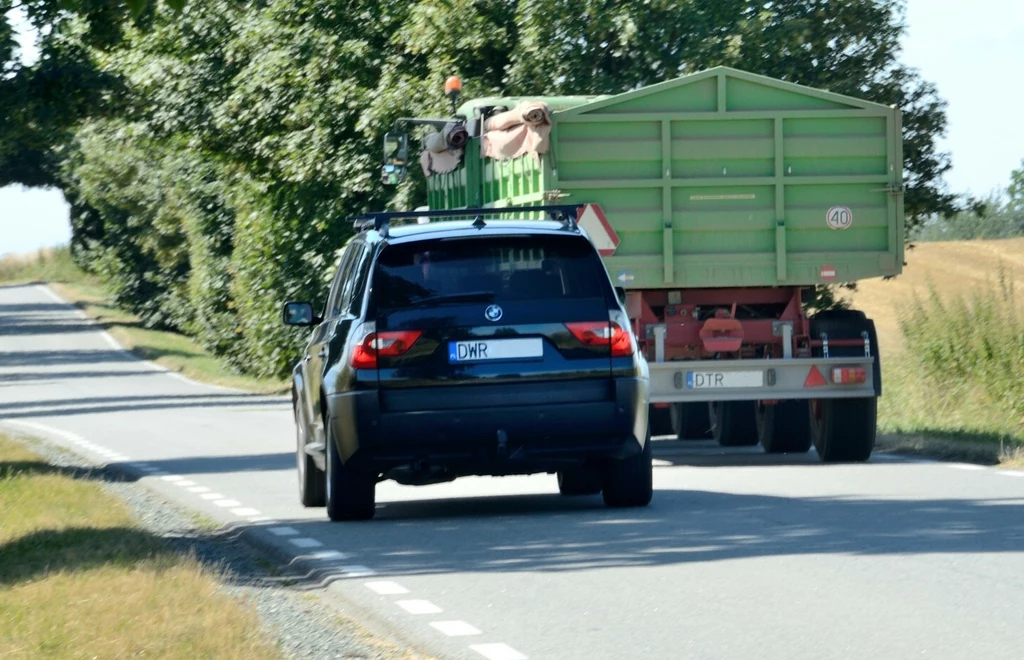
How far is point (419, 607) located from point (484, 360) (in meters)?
3.16

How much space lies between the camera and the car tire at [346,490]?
41.2ft

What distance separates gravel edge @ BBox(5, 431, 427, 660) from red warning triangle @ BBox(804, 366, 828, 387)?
526cm

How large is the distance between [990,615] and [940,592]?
0.65 metres

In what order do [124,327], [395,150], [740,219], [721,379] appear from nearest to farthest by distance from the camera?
[721,379] → [740,219] → [395,150] → [124,327]

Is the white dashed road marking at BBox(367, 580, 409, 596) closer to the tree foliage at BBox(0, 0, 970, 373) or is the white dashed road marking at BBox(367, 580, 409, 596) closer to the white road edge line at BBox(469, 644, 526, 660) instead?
the white road edge line at BBox(469, 644, 526, 660)

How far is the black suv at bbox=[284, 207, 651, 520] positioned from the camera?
12031mm

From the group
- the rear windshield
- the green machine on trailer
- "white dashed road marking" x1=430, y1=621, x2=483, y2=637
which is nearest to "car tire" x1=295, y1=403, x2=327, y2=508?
the rear windshield

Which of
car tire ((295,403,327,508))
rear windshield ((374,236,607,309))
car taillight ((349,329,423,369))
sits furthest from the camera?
car tire ((295,403,327,508))

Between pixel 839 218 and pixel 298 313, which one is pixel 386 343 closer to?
pixel 298 313

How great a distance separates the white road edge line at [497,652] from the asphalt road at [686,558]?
30mm

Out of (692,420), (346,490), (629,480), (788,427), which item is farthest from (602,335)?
(692,420)

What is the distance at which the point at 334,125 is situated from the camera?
33.0 m

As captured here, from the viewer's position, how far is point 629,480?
12922mm

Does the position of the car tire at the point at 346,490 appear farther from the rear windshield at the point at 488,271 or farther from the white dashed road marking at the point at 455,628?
the white dashed road marking at the point at 455,628
